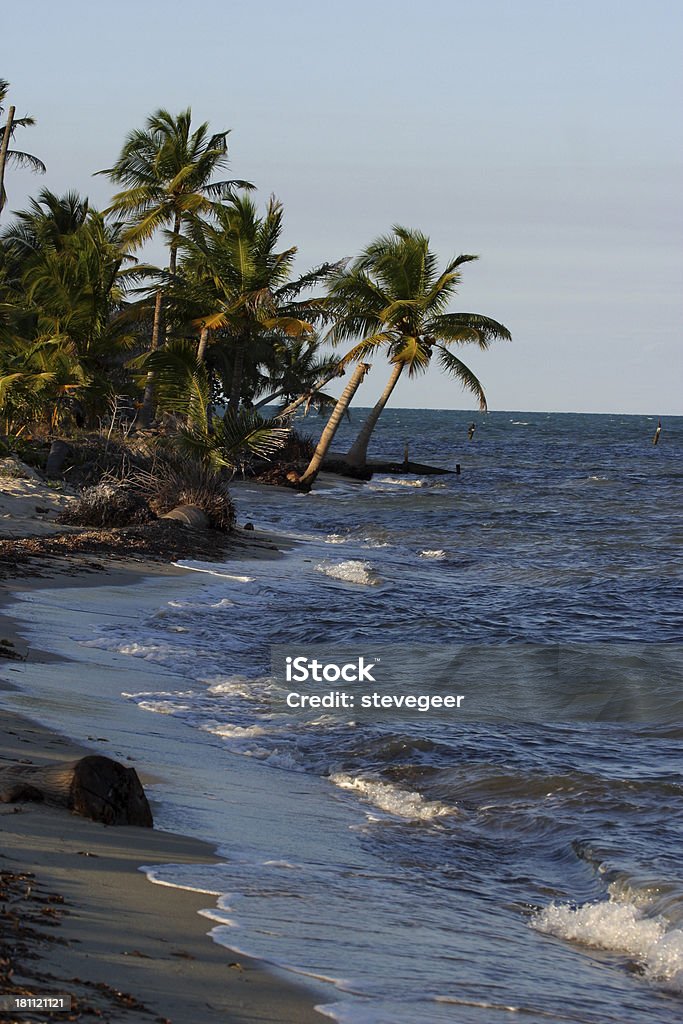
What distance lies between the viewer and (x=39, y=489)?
70.4ft

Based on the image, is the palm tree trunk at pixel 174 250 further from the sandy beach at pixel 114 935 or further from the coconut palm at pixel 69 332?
the sandy beach at pixel 114 935

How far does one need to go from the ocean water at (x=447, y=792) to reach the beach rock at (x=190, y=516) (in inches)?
67.6

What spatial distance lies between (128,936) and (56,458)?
830 inches

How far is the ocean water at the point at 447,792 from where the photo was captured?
4.70 metres

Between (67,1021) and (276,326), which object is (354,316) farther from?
(67,1021)

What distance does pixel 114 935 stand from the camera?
416cm

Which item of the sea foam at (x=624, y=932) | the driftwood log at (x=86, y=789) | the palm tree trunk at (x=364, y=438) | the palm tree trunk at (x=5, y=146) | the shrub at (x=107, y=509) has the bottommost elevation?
the sea foam at (x=624, y=932)

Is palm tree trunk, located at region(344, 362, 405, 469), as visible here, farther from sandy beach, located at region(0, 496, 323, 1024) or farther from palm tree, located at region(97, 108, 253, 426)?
sandy beach, located at region(0, 496, 323, 1024)

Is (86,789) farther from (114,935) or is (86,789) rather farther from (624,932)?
(624,932)

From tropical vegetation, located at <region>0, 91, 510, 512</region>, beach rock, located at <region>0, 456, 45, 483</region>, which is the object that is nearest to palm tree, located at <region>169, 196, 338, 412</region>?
tropical vegetation, located at <region>0, 91, 510, 512</region>

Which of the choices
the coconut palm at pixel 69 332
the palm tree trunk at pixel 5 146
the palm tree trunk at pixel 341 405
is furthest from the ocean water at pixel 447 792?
the palm tree trunk at pixel 5 146

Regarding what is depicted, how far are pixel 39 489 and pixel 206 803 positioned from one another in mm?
15965

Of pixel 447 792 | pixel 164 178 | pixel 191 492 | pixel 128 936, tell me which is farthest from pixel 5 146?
pixel 128 936

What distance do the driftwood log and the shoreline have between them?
71 mm
